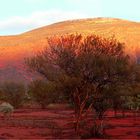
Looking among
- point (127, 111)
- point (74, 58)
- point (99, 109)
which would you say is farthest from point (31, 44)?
point (74, 58)

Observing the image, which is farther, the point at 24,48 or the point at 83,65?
the point at 24,48

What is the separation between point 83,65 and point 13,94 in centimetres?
3861

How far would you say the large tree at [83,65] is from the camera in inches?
1071

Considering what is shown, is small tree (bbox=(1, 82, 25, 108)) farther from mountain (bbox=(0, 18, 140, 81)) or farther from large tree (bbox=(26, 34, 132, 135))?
large tree (bbox=(26, 34, 132, 135))

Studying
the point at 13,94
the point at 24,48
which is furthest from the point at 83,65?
the point at 24,48

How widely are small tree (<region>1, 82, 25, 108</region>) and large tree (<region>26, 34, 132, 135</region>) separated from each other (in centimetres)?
3661

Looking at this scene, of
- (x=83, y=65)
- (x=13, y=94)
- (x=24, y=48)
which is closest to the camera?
(x=83, y=65)

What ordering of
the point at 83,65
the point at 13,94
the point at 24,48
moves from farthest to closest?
the point at 24,48
the point at 13,94
the point at 83,65

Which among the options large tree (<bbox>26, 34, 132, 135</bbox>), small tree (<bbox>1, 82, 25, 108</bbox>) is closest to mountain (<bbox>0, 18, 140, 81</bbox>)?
small tree (<bbox>1, 82, 25, 108</bbox>)

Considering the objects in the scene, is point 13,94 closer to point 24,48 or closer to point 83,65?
point 83,65

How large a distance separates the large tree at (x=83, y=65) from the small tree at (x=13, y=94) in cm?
3661

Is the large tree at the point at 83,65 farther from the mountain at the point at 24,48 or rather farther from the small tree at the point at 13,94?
the mountain at the point at 24,48

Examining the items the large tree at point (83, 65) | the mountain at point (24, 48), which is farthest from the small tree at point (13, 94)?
the large tree at point (83, 65)

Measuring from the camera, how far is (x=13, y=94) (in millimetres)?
64688
